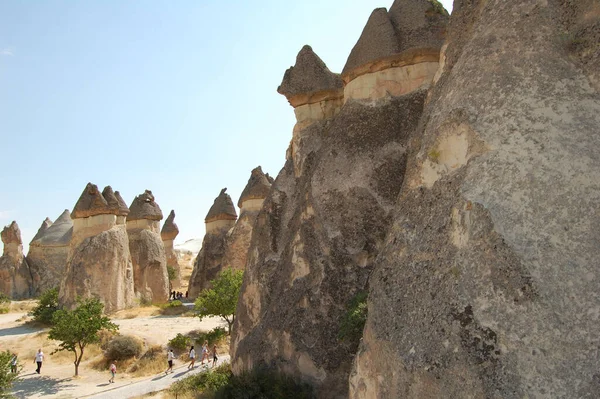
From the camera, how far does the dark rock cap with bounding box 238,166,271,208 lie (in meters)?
22.9

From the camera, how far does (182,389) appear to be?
10719mm

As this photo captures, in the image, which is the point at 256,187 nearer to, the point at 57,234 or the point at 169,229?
the point at 169,229

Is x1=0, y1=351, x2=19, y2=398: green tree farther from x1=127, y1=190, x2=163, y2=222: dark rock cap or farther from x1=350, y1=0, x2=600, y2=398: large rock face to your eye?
x1=127, y1=190, x2=163, y2=222: dark rock cap

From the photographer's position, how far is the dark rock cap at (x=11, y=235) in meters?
30.7

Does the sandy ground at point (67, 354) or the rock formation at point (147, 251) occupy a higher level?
the rock formation at point (147, 251)

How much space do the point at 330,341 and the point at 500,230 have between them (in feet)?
12.6

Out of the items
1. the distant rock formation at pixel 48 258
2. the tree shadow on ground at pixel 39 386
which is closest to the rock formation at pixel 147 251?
the distant rock formation at pixel 48 258

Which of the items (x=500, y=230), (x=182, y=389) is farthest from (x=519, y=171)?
(x=182, y=389)

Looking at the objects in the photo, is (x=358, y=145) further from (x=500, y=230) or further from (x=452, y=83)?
(x=500, y=230)

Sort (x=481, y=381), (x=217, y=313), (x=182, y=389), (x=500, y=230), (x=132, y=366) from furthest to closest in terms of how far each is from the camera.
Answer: (x=217, y=313) < (x=132, y=366) < (x=182, y=389) < (x=500, y=230) < (x=481, y=381)

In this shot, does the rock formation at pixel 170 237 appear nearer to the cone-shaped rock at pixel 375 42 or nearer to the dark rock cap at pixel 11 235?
the dark rock cap at pixel 11 235

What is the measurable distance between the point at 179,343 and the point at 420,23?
10.6 metres

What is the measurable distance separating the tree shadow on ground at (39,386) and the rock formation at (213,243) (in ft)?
37.7

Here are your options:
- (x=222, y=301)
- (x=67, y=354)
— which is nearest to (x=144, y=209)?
(x=67, y=354)
